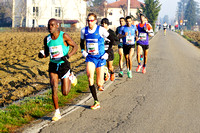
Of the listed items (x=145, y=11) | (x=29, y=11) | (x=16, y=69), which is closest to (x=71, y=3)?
(x=29, y=11)

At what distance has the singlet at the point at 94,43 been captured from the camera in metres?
7.23

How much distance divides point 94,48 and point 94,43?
122mm

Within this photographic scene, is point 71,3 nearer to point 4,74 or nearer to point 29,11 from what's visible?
point 29,11

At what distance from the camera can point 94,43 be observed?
7.30 m

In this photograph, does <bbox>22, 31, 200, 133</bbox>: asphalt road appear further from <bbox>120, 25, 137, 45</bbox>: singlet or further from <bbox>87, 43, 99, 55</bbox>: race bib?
<bbox>120, 25, 137, 45</bbox>: singlet

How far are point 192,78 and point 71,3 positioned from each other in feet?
237

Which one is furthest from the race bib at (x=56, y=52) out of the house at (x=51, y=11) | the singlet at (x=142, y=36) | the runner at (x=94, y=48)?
the house at (x=51, y=11)

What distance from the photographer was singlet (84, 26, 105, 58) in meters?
7.23

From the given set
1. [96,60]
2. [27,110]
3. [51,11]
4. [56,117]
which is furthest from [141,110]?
[51,11]

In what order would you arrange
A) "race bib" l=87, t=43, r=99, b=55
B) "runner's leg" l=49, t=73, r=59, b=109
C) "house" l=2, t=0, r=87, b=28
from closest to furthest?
"runner's leg" l=49, t=73, r=59, b=109 → "race bib" l=87, t=43, r=99, b=55 → "house" l=2, t=0, r=87, b=28

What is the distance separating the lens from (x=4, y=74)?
488 inches

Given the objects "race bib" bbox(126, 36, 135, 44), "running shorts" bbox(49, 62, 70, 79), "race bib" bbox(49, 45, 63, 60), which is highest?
"race bib" bbox(126, 36, 135, 44)

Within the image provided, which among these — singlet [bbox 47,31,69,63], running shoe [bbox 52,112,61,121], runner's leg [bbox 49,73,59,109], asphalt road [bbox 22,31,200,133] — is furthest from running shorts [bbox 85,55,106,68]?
running shoe [bbox 52,112,61,121]

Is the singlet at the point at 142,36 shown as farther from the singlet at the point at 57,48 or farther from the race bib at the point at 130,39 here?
the singlet at the point at 57,48
